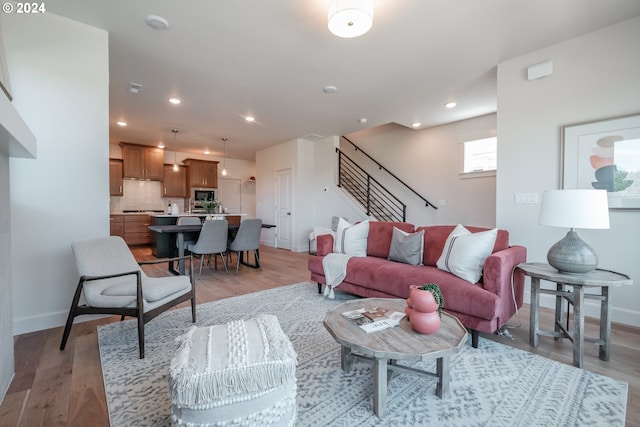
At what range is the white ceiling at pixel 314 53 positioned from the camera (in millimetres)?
2352

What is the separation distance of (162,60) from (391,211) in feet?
16.8

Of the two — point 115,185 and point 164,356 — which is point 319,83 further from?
point 115,185

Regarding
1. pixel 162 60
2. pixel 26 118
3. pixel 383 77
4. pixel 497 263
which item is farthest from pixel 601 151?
pixel 26 118

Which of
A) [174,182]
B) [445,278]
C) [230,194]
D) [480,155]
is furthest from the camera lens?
[230,194]

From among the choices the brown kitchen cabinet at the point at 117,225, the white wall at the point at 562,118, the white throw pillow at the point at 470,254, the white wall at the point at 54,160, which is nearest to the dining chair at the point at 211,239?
the white wall at the point at 54,160

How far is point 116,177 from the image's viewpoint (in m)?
7.03

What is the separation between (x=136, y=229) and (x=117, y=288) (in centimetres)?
591

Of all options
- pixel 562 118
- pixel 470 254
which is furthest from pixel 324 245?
pixel 562 118

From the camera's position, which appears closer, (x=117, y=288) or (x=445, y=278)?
(x=117, y=288)

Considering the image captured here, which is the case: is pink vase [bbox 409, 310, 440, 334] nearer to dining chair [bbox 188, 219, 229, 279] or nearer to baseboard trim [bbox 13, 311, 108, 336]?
baseboard trim [bbox 13, 311, 108, 336]

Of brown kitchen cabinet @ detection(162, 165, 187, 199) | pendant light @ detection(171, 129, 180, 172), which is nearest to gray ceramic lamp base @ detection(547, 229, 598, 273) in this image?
pendant light @ detection(171, 129, 180, 172)

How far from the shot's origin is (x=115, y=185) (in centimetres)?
701

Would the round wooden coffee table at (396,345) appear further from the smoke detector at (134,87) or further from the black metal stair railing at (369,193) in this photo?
the black metal stair railing at (369,193)

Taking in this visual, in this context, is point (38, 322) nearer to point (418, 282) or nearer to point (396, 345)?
point (396, 345)
